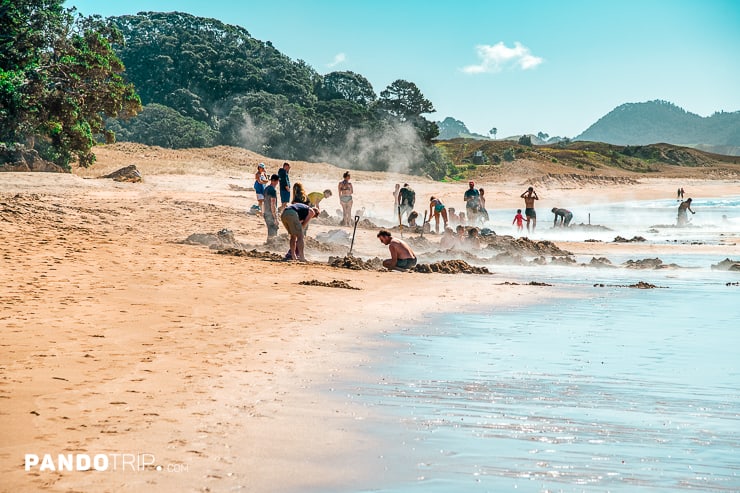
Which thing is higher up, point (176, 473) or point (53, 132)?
point (53, 132)

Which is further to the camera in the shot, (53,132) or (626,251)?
(53,132)

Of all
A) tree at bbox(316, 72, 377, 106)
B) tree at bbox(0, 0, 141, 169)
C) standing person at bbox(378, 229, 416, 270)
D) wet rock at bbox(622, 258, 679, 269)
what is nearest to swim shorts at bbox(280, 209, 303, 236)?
standing person at bbox(378, 229, 416, 270)

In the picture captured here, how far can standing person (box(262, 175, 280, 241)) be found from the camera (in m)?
17.4

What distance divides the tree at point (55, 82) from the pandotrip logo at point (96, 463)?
2442 centimetres

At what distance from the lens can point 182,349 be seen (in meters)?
7.09

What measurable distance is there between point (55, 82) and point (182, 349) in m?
24.3

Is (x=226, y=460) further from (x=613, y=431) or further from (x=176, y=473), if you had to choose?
(x=613, y=431)

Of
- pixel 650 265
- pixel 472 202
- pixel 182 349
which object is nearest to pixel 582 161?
pixel 472 202

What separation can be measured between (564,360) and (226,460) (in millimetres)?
4185

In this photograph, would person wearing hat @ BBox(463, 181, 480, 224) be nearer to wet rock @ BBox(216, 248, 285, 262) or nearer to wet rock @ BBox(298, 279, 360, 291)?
wet rock @ BBox(216, 248, 285, 262)

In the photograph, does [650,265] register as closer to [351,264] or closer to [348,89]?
[351,264]

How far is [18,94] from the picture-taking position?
1015 inches

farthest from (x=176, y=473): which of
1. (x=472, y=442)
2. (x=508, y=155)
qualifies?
(x=508, y=155)

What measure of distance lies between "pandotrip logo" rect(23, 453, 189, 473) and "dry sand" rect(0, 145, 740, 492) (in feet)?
0.13
